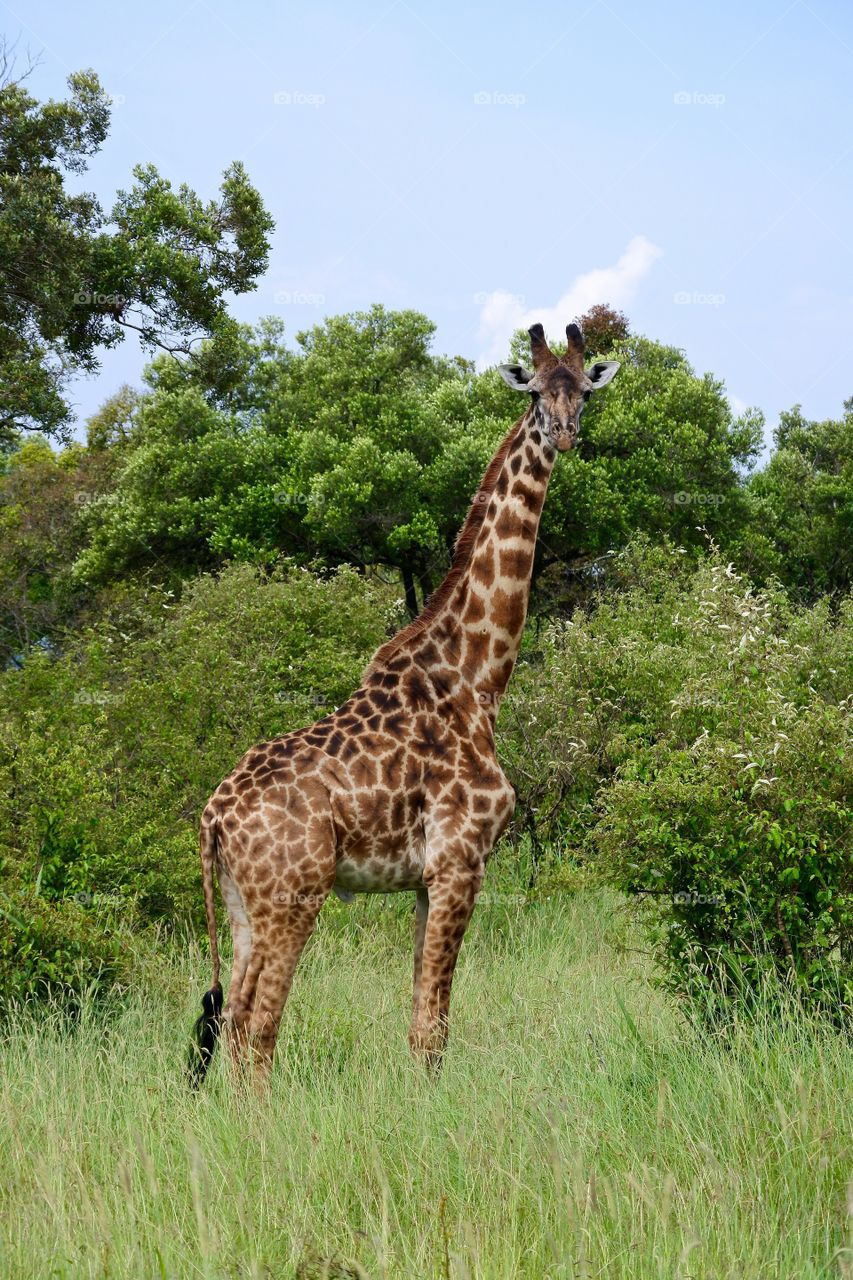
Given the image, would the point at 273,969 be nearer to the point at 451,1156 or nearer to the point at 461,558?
the point at 451,1156

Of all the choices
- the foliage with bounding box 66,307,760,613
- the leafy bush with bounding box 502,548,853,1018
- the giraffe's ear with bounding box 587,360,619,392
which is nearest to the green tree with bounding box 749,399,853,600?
the foliage with bounding box 66,307,760,613

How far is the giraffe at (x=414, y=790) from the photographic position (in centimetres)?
654

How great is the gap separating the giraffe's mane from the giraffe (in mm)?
10

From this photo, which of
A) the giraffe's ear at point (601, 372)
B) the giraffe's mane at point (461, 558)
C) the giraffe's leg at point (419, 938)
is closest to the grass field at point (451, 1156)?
the giraffe's leg at point (419, 938)

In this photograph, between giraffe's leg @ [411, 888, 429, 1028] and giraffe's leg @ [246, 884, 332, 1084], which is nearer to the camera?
giraffe's leg @ [246, 884, 332, 1084]

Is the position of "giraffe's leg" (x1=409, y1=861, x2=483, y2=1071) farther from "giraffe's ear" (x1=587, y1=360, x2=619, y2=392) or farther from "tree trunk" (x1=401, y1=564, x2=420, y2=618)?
"tree trunk" (x1=401, y1=564, x2=420, y2=618)

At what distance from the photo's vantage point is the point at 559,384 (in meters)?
7.04

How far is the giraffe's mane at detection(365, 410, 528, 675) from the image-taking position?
7293mm

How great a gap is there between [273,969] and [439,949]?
0.84m

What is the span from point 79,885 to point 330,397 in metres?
21.7

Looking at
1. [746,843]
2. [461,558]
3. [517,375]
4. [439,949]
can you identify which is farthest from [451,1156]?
[517,375]

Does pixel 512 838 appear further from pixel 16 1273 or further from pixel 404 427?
pixel 404 427

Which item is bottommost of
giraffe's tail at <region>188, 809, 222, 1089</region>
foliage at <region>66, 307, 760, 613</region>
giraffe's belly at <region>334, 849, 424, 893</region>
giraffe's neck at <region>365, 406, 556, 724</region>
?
giraffe's tail at <region>188, 809, 222, 1089</region>

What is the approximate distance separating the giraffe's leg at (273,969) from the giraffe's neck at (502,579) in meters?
1.53
